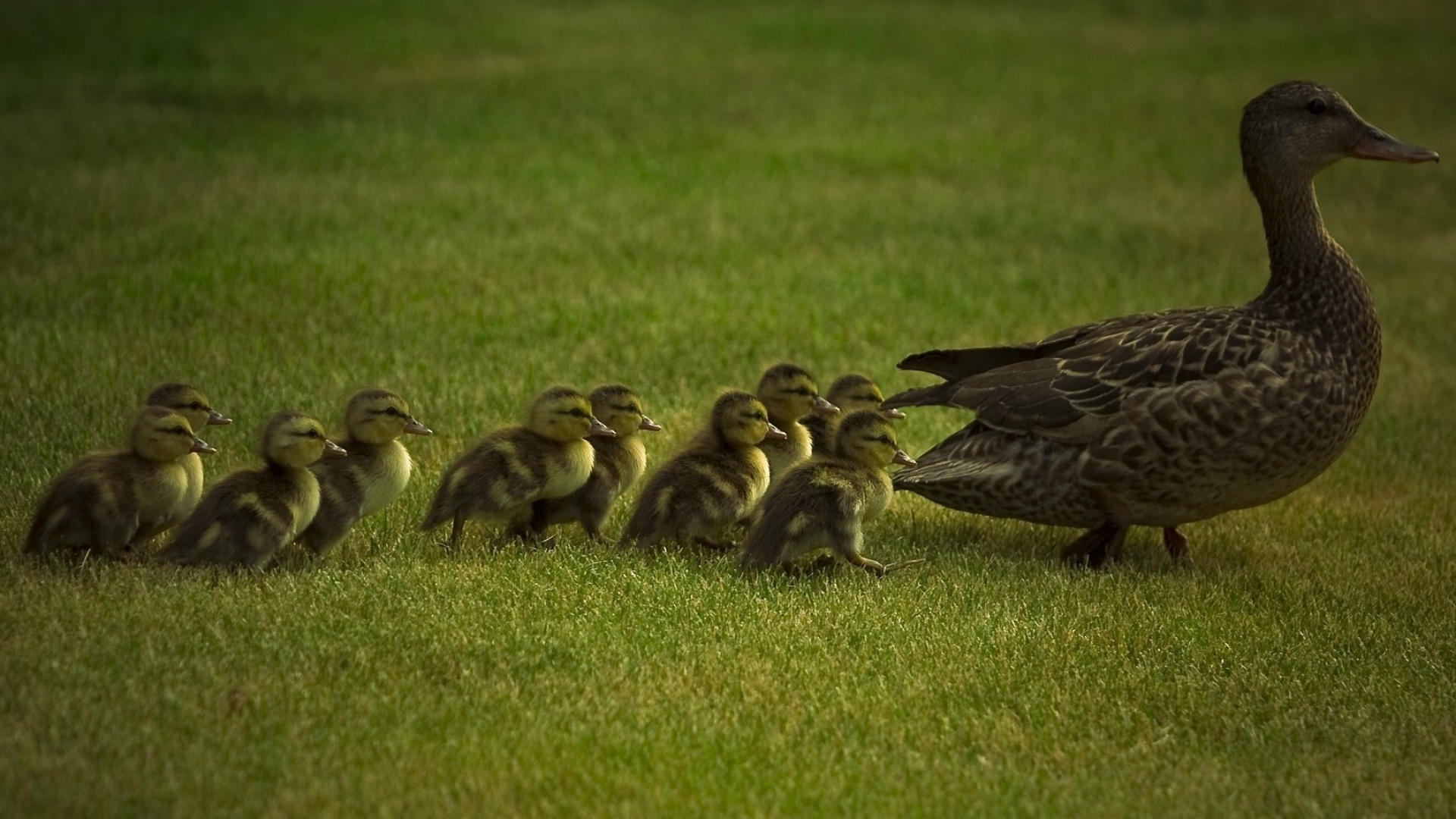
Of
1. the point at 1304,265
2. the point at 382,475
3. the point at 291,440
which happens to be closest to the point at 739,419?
the point at 382,475

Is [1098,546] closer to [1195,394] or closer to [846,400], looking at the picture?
[1195,394]

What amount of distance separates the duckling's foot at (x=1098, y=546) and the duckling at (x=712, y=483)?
1.41m

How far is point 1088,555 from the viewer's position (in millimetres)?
7277

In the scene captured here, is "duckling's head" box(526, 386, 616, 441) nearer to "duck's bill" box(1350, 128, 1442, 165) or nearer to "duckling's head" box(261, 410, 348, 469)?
"duckling's head" box(261, 410, 348, 469)

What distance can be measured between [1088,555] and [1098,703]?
1.72 m

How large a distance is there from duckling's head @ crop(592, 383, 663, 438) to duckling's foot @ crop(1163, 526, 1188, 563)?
2.41 meters

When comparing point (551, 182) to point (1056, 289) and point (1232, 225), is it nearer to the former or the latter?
point (1056, 289)

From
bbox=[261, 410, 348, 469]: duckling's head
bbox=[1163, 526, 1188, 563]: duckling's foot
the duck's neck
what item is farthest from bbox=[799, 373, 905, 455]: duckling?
bbox=[261, 410, 348, 469]: duckling's head

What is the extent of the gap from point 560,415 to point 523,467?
286 millimetres

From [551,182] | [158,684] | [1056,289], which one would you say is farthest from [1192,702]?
[551,182]

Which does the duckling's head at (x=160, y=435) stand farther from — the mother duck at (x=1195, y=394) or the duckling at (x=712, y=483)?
the mother duck at (x=1195, y=394)

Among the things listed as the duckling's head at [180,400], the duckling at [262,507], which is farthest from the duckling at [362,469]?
the duckling's head at [180,400]

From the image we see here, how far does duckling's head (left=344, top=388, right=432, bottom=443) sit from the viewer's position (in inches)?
263

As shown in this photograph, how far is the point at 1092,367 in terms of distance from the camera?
727cm
